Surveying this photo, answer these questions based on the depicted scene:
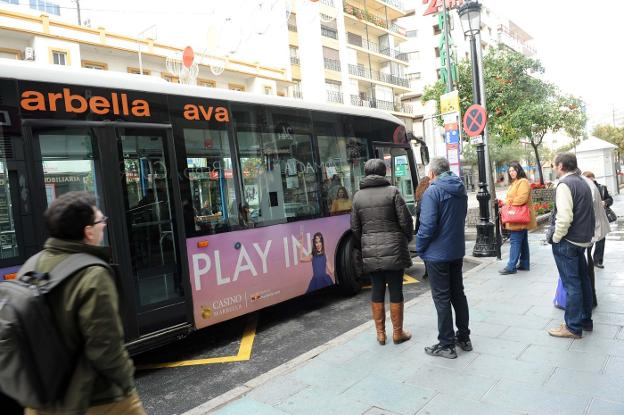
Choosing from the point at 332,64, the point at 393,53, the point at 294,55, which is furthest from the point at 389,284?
the point at 393,53

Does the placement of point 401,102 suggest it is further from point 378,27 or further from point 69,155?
point 69,155

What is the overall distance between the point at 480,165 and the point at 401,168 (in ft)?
6.26

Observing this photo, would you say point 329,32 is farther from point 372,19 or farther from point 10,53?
point 10,53

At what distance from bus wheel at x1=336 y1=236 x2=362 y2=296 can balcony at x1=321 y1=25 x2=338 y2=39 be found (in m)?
33.0

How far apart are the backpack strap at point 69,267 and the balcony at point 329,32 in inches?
1479

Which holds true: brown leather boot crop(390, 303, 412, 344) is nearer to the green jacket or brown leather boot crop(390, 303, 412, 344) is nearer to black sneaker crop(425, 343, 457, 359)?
black sneaker crop(425, 343, 457, 359)

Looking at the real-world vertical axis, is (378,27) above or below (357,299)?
above

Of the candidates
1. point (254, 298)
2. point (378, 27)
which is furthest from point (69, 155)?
point (378, 27)

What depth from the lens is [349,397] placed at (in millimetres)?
3633

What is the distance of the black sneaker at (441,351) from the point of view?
4.25m

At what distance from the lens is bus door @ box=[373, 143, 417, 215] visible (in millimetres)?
8185

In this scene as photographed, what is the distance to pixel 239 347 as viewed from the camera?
17.5ft

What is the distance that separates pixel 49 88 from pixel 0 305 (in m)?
3.04

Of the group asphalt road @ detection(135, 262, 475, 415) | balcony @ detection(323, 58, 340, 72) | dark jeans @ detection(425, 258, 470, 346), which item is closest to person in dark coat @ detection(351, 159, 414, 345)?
dark jeans @ detection(425, 258, 470, 346)
